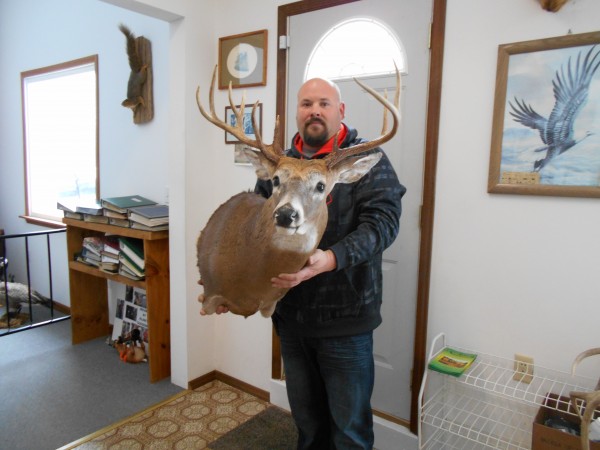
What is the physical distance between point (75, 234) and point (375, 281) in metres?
2.57

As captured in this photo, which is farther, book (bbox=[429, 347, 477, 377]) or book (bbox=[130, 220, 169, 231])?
book (bbox=[130, 220, 169, 231])

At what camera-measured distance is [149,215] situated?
8.55ft

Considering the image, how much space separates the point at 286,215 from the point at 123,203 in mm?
2122

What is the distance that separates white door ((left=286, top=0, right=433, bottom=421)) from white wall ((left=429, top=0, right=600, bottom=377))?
0.10 meters

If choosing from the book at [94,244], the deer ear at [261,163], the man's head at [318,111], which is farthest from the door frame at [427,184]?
the book at [94,244]

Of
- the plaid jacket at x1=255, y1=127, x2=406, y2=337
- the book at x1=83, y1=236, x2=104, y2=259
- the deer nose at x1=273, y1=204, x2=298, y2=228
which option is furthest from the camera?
the book at x1=83, y1=236, x2=104, y2=259

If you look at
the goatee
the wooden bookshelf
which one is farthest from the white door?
the wooden bookshelf

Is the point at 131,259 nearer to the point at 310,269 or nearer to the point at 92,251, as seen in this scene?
the point at 92,251

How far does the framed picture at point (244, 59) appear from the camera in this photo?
2354 mm

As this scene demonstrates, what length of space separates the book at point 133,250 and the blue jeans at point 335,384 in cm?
139

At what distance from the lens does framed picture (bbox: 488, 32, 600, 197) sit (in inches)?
59.6

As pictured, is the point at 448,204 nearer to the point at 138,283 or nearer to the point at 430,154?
the point at 430,154

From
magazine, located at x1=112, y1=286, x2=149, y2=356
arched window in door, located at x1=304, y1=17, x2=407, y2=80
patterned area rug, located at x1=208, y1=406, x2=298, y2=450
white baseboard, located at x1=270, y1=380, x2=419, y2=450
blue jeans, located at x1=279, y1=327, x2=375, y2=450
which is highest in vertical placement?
arched window in door, located at x1=304, y1=17, x2=407, y2=80

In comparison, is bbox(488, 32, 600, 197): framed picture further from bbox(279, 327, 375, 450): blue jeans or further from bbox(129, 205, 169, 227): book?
bbox(129, 205, 169, 227): book
